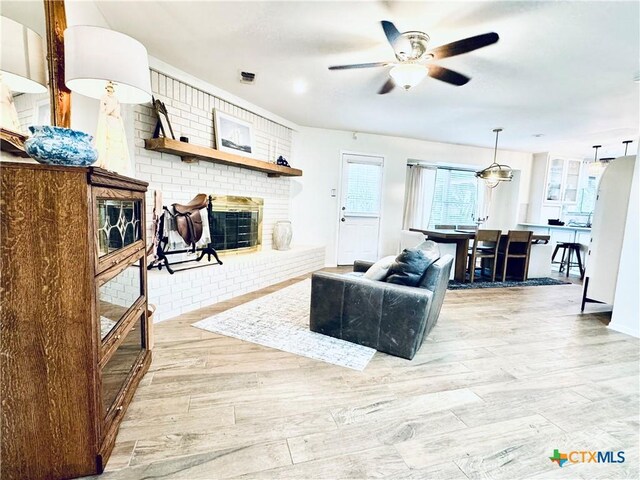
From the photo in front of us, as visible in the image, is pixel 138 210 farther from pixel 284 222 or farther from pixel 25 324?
pixel 284 222

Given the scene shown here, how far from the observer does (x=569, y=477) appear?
1.32 meters

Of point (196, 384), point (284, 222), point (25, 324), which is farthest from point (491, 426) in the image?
point (284, 222)

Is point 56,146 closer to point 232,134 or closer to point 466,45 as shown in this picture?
point 466,45

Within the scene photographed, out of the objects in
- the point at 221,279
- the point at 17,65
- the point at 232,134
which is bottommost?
the point at 221,279

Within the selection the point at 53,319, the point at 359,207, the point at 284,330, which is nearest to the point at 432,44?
the point at 284,330

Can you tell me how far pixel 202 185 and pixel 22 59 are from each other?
2.46 m

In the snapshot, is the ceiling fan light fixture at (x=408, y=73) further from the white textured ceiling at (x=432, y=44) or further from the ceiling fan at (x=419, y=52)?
the white textured ceiling at (x=432, y=44)

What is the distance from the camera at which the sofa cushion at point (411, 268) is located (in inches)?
92.9

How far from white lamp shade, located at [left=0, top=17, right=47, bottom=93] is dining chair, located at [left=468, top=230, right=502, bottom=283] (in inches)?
204

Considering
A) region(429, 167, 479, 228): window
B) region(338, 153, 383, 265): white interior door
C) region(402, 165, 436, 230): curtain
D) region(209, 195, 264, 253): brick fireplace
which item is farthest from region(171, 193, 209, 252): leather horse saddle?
region(429, 167, 479, 228): window

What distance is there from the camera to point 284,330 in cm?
272

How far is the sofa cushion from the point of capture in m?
2.36

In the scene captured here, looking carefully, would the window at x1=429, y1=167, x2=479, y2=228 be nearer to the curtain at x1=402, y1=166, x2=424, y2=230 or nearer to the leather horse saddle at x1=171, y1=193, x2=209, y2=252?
the curtain at x1=402, y1=166, x2=424, y2=230

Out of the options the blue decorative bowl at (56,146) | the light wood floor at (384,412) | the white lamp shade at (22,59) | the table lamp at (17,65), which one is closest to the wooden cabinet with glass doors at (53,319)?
the blue decorative bowl at (56,146)
